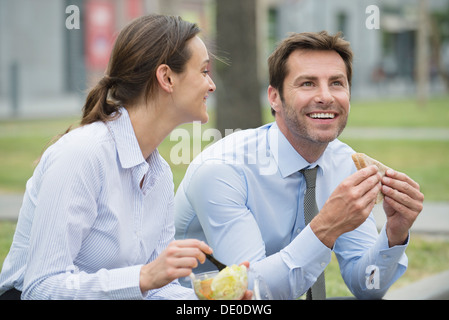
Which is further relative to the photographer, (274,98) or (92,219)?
(274,98)

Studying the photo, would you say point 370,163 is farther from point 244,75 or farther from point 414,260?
point 244,75

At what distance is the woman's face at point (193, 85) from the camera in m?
2.45

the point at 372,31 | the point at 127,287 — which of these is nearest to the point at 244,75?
the point at 127,287

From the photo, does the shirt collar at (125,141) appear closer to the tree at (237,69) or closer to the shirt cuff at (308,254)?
the shirt cuff at (308,254)

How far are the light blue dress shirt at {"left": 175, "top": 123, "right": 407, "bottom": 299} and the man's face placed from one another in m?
0.13

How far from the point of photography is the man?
2760 mm

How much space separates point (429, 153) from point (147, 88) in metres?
10.4

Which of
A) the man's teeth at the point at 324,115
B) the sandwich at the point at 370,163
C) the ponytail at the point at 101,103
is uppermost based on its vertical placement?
the ponytail at the point at 101,103

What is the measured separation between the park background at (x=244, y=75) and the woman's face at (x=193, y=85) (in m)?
0.20

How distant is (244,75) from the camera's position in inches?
332

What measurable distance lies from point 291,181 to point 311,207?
0.44 ft

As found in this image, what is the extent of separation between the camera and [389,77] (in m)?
39.2

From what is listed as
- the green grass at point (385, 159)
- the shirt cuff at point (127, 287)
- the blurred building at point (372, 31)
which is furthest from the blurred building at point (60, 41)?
the shirt cuff at point (127, 287)
